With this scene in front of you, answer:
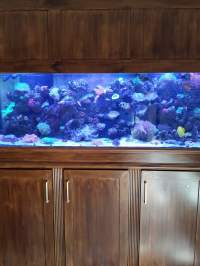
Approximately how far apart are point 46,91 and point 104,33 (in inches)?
21.2

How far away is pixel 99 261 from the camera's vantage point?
7.32 ft

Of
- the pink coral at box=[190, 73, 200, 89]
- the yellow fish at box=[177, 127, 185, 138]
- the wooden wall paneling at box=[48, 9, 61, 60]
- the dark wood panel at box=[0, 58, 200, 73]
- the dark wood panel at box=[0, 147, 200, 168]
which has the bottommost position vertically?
the dark wood panel at box=[0, 147, 200, 168]

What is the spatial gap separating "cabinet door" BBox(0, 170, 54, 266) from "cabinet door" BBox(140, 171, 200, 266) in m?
0.64

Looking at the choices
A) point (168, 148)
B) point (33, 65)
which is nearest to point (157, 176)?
point (168, 148)

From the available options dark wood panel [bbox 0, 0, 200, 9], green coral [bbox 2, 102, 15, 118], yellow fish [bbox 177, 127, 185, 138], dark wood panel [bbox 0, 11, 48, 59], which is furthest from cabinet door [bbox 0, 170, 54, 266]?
dark wood panel [bbox 0, 0, 200, 9]

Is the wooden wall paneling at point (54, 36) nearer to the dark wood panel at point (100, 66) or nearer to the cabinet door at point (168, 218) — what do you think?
the dark wood panel at point (100, 66)

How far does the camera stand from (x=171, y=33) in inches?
74.2

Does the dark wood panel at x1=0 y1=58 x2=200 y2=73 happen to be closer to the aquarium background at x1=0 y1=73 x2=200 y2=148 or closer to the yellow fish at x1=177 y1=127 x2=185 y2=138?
the aquarium background at x1=0 y1=73 x2=200 y2=148

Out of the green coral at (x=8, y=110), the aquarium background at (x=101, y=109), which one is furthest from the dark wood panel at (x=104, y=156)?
the green coral at (x=8, y=110)

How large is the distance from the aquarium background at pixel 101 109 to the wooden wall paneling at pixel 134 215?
221 millimetres

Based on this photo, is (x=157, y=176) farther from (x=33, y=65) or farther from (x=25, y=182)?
(x=33, y=65)

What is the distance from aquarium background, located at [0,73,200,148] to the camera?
6.82 ft

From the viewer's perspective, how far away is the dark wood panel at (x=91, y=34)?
189cm

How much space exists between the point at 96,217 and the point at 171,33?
1254 millimetres
